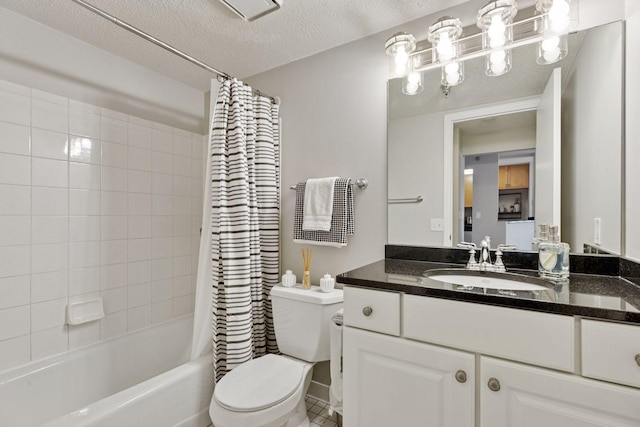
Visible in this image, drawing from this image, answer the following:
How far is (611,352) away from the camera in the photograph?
78 centimetres

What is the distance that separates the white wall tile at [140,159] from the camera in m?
2.09

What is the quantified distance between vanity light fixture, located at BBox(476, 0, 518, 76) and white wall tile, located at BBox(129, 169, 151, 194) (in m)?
2.19

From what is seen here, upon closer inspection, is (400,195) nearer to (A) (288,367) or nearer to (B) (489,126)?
(B) (489,126)

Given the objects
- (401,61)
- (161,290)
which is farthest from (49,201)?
(401,61)

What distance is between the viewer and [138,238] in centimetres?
212

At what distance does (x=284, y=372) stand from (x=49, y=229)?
1523mm

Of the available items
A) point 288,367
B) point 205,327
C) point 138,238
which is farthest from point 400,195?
point 138,238

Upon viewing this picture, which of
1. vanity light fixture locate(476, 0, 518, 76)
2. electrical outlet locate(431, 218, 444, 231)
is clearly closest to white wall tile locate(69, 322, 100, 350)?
electrical outlet locate(431, 218, 444, 231)

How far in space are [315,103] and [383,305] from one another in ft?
4.53

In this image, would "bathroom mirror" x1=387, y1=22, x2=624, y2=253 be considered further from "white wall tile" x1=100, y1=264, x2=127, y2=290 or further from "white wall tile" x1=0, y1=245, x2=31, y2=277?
"white wall tile" x1=0, y1=245, x2=31, y2=277

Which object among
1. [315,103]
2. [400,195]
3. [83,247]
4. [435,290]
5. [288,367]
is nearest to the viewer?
[435,290]

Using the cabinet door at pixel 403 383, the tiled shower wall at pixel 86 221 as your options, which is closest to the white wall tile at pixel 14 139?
the tiled shower wall at pixel 86 221

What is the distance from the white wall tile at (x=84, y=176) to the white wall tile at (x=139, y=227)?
30cm

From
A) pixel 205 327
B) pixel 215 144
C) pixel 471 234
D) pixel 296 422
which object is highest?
pixel 215 144
